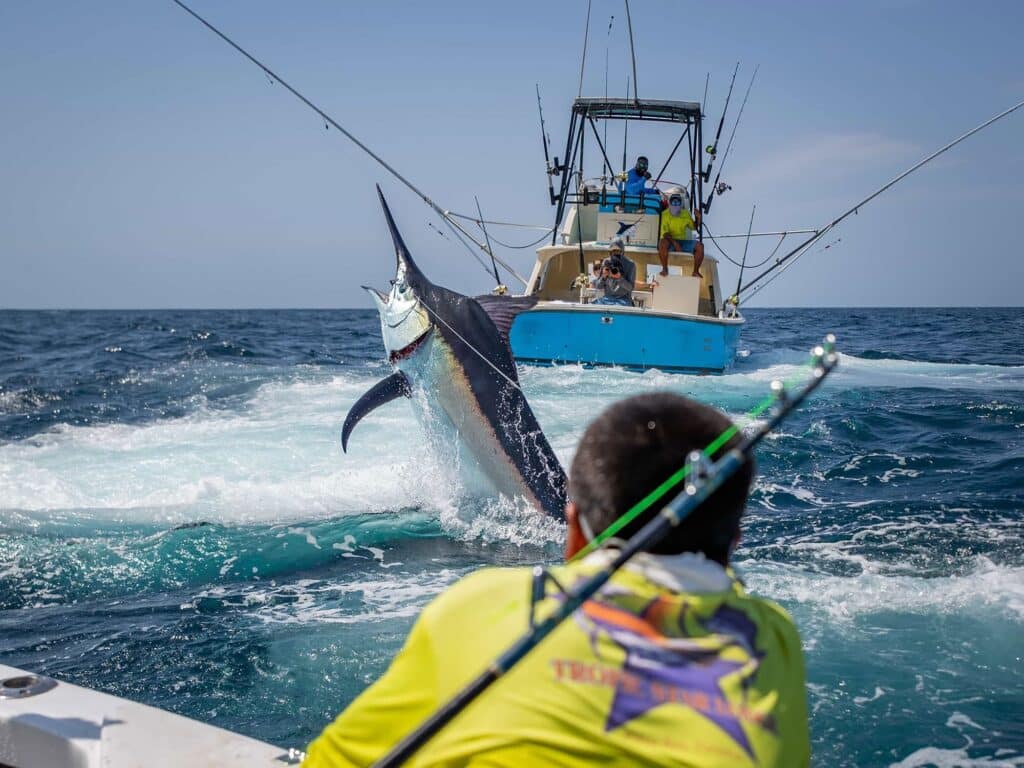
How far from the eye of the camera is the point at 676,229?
51.3 ft

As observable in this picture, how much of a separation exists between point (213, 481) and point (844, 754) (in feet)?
18.8

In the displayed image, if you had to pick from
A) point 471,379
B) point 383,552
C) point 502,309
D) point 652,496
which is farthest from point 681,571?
point 502,309

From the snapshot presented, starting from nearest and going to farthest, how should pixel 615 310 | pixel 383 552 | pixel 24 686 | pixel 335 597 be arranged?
pixel 24 686 → pixel 335 597 → pixel 383 552 → pixel 615 310

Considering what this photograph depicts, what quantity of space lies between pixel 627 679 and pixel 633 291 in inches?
538

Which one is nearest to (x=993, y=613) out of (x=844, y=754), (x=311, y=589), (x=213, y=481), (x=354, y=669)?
(x=844, y=754)

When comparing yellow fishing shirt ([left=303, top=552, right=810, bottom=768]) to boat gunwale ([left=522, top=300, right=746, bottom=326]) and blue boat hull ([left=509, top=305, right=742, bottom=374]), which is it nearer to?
boat gunwale ([left=522, top=300, right=746, bottom=326])

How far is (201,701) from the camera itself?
3557mm

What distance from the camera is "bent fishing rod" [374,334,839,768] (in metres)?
1.16

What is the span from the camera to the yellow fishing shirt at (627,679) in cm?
118

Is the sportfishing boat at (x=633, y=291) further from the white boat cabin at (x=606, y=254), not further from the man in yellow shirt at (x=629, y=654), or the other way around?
the man in yellow shirt at (x=629, y=654)

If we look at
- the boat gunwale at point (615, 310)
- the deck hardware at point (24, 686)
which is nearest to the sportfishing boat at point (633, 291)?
the boat gunwale at point (615, 310)

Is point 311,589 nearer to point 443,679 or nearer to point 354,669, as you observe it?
point 354,669

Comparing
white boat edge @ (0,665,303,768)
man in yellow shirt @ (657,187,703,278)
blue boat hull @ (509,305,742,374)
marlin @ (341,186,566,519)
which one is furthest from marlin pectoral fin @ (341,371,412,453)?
man in yellow shirt @ (657,187,703,278)

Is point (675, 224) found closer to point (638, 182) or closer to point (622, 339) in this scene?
point (638, 182)
